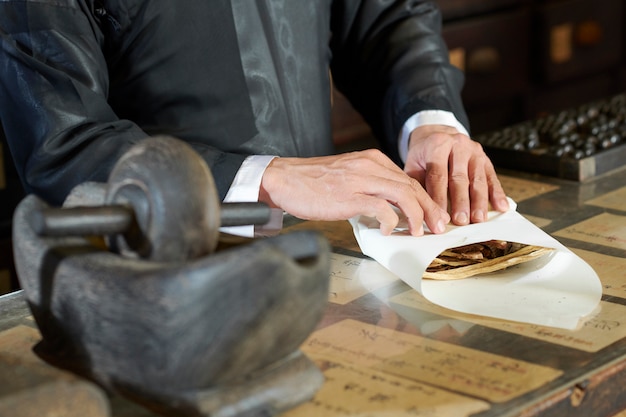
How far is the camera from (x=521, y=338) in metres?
1.13

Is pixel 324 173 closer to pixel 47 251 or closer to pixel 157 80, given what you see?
pixel 157 80

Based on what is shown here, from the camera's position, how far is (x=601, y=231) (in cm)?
151

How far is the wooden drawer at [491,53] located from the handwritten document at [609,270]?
2.00 m

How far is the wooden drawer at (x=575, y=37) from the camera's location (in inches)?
143

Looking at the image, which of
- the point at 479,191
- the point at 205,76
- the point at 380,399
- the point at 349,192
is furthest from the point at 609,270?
the point at 205,76

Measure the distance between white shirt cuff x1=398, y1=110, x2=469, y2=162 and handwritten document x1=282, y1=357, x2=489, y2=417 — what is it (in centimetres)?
84

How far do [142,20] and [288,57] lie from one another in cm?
29

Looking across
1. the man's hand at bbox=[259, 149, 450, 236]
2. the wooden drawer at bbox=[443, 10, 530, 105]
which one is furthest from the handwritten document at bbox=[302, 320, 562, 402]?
the wooden drawer at bbox=[443, 10, 530, 105]

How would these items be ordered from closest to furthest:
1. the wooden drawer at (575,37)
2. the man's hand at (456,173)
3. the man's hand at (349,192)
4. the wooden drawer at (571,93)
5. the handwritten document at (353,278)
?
the handwritten document at (353,278) < the man's hand at (349,192) < the man's hand at (456,173) < the wooden drawer at (575,37) < the wooden drawer at (571,93)

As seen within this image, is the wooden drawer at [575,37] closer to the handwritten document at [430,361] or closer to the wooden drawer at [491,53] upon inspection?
the wooden drawer at [491,53]

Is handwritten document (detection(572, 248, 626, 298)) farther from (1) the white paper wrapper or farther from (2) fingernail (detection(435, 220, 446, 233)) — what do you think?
(2) fingernail (detection(435, 220, 446, 233))

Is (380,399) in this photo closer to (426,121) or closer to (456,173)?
(456,173)

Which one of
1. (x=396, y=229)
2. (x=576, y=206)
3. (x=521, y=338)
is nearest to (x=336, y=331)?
(x=521, y=338)

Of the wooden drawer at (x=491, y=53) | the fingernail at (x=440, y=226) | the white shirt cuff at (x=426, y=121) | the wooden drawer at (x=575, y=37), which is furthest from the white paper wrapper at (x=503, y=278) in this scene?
the wooden drawer at (x=575, y=37)
